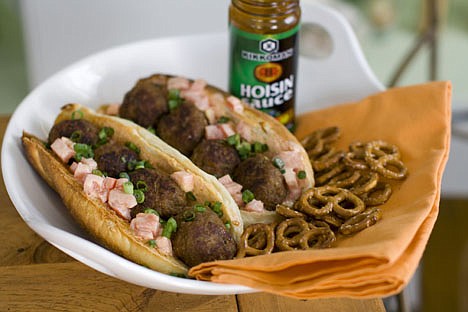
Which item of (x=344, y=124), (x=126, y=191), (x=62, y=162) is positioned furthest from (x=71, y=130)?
(x=344, y=124)

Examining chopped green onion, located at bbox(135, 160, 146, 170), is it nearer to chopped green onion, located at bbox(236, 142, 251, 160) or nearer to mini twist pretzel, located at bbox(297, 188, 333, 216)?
chopped green onion, located at bbox(236, 142, 251, 160)

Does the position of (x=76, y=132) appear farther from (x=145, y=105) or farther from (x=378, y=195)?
(x=378, y=195)

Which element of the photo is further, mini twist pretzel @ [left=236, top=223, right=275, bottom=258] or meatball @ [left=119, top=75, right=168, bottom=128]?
meatball @ [left=119, top=75, right=168, bottom=128]

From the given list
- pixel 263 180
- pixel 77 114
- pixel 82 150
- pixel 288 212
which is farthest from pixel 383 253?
pixel 77 114

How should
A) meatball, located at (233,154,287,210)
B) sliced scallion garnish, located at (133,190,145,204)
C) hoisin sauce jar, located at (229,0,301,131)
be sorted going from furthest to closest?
hoisin sauce jar, located at (229,0,301,131) → meatball, located at (233,154,287,210) → sliced scallion garnish, located at (133,190,145,204)

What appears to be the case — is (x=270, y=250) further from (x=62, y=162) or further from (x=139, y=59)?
(x=139, y=59)

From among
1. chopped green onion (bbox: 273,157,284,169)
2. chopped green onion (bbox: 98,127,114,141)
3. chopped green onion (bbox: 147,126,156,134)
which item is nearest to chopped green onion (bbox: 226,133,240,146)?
chopped green onion (bbox: 273,157,284,169)

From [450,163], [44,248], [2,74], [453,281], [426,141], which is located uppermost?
[426,141]
